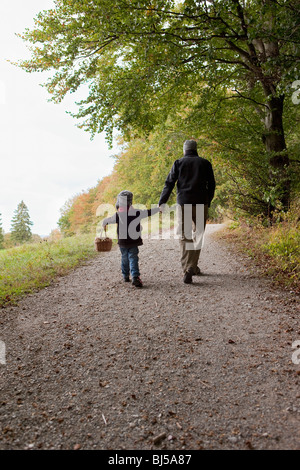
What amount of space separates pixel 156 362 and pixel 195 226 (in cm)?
326

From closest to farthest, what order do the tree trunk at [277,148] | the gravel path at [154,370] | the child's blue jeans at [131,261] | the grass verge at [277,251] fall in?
the gravel path at [154,370] → the grass verge at [277,251] → the child's blue jeans at [131,261] → the tree trunk at [277,148]

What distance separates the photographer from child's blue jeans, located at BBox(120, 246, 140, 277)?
594 centimetres

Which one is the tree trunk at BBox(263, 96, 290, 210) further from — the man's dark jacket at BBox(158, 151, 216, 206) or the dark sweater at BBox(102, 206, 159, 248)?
the dark sweater at BBox(102, 206, 159, 248)

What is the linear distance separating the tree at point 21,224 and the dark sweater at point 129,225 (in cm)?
4738

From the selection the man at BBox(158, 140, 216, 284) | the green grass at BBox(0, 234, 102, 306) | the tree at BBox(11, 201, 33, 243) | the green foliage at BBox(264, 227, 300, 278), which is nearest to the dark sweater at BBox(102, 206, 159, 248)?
the man at BBox(158, 140, 216, 284)

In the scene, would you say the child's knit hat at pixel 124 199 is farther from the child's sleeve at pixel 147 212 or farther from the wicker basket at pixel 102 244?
the wicker basket at pixel 102 244

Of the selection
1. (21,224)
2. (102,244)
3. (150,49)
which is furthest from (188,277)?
(21,224)

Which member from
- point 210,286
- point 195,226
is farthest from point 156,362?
point 195,226

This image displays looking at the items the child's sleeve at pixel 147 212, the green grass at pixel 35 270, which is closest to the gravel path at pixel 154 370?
the green grass at pixel 35 270

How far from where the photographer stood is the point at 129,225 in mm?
5957

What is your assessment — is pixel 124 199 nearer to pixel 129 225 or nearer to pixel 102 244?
pixel 129 225

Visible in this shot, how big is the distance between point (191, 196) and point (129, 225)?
1.32m

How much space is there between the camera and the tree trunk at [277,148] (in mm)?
8180
